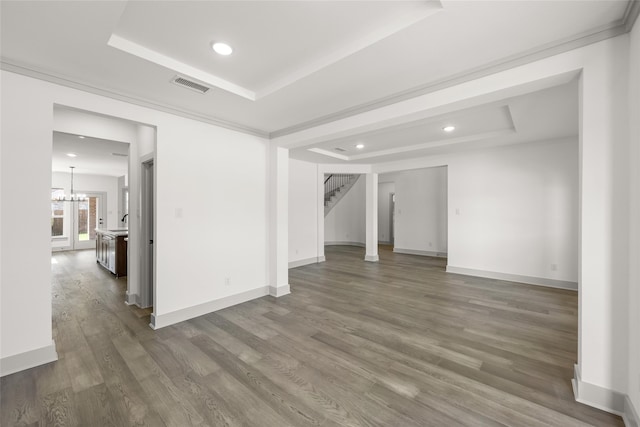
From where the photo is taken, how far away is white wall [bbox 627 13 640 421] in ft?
5.28

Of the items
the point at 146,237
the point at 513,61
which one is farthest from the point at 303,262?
the point at 513,61

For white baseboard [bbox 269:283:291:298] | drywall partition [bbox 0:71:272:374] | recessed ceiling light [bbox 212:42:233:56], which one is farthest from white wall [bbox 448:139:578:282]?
recessed ceiling light [bbox 212:42:233:56]

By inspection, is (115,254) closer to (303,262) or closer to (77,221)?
(303,262)

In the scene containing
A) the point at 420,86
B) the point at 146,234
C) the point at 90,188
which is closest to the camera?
the point at 420,86

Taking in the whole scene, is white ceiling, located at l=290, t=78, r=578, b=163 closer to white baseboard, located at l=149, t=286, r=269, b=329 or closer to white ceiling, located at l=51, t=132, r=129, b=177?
white baseboard, located at l=149, t=286, r=269, b=329

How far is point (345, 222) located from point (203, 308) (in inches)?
302

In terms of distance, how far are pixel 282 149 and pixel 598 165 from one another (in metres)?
3.70

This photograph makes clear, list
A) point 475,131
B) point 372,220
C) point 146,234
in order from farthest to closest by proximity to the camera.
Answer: point 372,220
point 475,131
point 146,234

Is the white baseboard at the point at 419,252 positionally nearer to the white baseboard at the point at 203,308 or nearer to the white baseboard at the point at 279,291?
the white baseboard at the point at 279,291

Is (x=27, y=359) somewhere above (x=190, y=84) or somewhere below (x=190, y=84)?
below

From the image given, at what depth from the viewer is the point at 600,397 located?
183 cm

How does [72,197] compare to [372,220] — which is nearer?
[372,220]

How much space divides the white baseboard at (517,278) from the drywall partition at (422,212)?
7.38 ft

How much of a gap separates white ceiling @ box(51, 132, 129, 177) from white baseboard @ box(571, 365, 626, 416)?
653 centimetres
